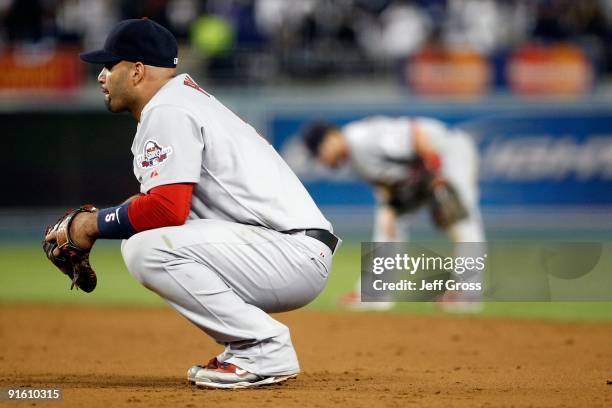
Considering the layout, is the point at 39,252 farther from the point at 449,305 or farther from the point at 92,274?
the point at 92,274

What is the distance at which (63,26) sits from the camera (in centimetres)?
1573

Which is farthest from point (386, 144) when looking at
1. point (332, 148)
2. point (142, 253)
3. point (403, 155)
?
point (142, 253)

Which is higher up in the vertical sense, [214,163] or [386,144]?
[386,144]

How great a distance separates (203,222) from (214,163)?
0.30m

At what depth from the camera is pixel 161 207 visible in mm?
4367

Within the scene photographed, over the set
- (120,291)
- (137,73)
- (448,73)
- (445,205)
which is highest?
(448,73)

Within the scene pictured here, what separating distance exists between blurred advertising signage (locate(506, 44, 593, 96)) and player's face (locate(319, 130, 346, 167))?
6.74 meters

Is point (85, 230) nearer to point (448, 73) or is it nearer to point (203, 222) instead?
point (203, 222)

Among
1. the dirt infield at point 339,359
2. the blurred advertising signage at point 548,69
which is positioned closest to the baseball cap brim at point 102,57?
the dirt infield at point 339,359

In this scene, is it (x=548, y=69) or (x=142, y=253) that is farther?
(x=548, y=69)

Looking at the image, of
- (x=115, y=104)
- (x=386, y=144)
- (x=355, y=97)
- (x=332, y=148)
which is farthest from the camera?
(x=355, y=97)

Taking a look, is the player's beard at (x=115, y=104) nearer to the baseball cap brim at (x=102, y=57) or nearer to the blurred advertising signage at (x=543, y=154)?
the baseball cap brim at (x=102, y=57)

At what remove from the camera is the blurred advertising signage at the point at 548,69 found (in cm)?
1483

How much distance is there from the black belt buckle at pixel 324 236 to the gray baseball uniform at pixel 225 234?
0.09ft
